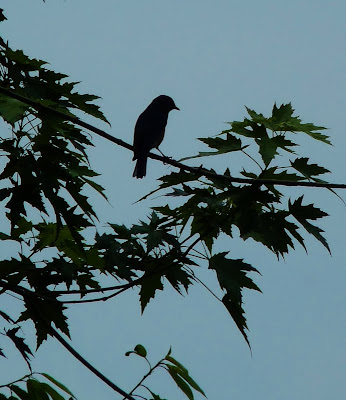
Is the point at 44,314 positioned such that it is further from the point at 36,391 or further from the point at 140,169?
the point at 140,169

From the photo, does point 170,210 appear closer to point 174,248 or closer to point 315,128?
point 174,248

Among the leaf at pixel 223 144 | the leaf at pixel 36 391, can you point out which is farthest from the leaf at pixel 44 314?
the leaf at pixel 223 144

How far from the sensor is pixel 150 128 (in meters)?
9.23

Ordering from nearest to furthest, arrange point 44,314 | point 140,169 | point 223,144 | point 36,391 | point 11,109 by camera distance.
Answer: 1. point 11,109
2. point 36,391
3. point 223,144
4. point 44,314
5. point 140,169

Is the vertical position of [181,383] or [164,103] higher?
[164,103]

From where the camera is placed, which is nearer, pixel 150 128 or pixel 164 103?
pixel 150 128

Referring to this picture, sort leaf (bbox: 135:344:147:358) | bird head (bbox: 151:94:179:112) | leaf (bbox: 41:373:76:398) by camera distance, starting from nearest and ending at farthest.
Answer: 1. leaf (bbox: 41:373:76:398)
2. leaf (bbox: 135:344:147:358)
3. bird head (bbox: 151:94:179:112)

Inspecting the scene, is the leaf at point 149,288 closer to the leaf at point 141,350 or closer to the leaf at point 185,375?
the leaf at point 141,350

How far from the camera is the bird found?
27.2 feet

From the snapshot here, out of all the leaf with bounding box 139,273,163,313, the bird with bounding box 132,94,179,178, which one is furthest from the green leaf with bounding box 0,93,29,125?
the bird with bounding box 132,94,179,178

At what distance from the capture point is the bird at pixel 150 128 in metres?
8.28

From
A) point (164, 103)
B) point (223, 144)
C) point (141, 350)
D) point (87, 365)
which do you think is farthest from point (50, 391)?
point (164, 103)

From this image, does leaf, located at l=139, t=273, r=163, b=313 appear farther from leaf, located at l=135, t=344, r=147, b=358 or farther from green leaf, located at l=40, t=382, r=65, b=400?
green leaf, located at l=40, t=382, r=65, b=400

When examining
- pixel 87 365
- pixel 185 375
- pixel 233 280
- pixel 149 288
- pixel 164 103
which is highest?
pixel 164 103
